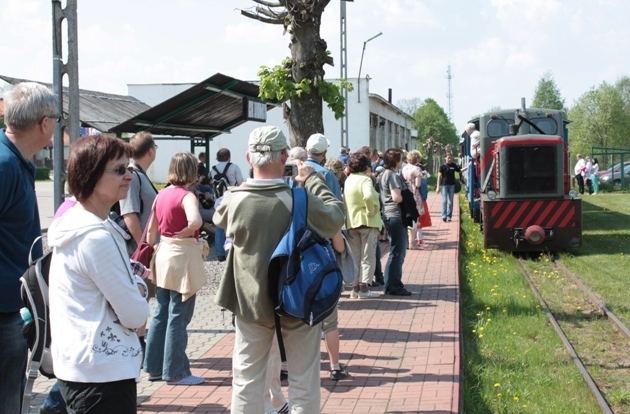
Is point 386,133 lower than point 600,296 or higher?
higher

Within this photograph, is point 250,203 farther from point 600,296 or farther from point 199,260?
point 600,296

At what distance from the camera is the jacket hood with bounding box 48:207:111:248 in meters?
3.52

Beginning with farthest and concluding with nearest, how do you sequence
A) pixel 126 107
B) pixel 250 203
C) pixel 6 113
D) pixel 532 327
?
pixel 126 107, pixel 532 327, pixel 250 203, pixel 6 113

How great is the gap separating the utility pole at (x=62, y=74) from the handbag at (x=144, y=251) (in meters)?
1.16

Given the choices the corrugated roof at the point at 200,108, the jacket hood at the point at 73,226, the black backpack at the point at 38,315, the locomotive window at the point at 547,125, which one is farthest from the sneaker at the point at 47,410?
the locomotive window at the point at 547,125

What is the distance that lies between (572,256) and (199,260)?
38.5ft

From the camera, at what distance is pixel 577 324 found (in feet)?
35.7

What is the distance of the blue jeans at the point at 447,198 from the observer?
79.1ft

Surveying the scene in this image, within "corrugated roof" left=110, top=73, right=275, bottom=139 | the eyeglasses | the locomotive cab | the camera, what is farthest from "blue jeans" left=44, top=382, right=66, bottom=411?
the locomotive cab

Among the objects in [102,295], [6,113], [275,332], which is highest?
[6,113]

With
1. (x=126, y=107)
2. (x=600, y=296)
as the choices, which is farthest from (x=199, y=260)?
(x=126, y=107)

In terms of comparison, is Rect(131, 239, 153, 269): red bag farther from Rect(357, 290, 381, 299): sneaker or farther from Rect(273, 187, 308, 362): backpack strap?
Rect(357, 290, 381, 299): sneaker

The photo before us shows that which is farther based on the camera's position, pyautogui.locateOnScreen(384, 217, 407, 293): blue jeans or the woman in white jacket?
pyautogui.locateOnScreen(384, 217, 407, 293): blue jeans

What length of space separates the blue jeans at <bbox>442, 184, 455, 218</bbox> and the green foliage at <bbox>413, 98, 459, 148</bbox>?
9114cm
